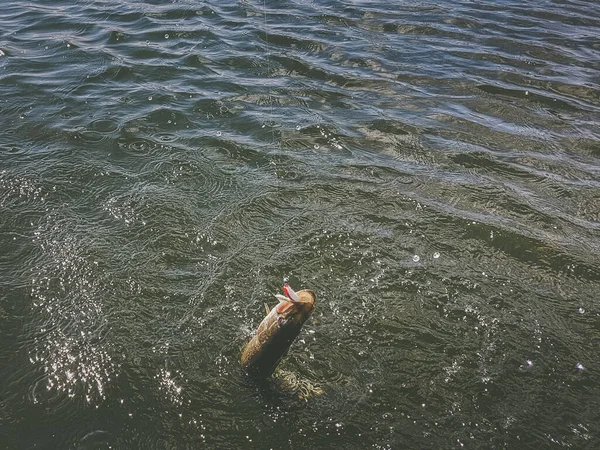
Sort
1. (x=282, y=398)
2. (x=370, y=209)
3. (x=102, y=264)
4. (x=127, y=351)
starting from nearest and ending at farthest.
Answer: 1. (x=282, y=398)
2. (x=127, y=351)
3. (x=102, y=264)
4. (x=370, y=209)

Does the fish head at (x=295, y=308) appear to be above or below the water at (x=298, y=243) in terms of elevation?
above

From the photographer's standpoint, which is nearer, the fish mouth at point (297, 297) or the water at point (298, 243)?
the fish mouth at point (297, 297)

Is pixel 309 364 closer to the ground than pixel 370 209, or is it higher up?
closer to the ground

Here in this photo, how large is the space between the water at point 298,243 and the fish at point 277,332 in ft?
0.70

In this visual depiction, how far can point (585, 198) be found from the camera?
5.89 metres

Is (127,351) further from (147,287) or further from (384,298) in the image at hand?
(384,298)

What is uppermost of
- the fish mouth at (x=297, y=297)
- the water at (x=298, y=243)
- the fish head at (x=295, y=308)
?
the fish mouth at (x=297, y=297)

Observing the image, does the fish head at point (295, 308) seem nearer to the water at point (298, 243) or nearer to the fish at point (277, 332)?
the fish at point (277, 332)

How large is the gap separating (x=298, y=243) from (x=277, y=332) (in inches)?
72.7

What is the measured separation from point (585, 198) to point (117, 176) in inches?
229

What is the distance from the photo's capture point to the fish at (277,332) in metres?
3.25

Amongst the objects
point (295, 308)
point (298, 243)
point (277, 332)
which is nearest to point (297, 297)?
point (295, 308)

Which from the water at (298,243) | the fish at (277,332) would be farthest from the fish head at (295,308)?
the water at (298,243)

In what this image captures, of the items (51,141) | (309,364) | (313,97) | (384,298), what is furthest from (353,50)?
(309,364)
